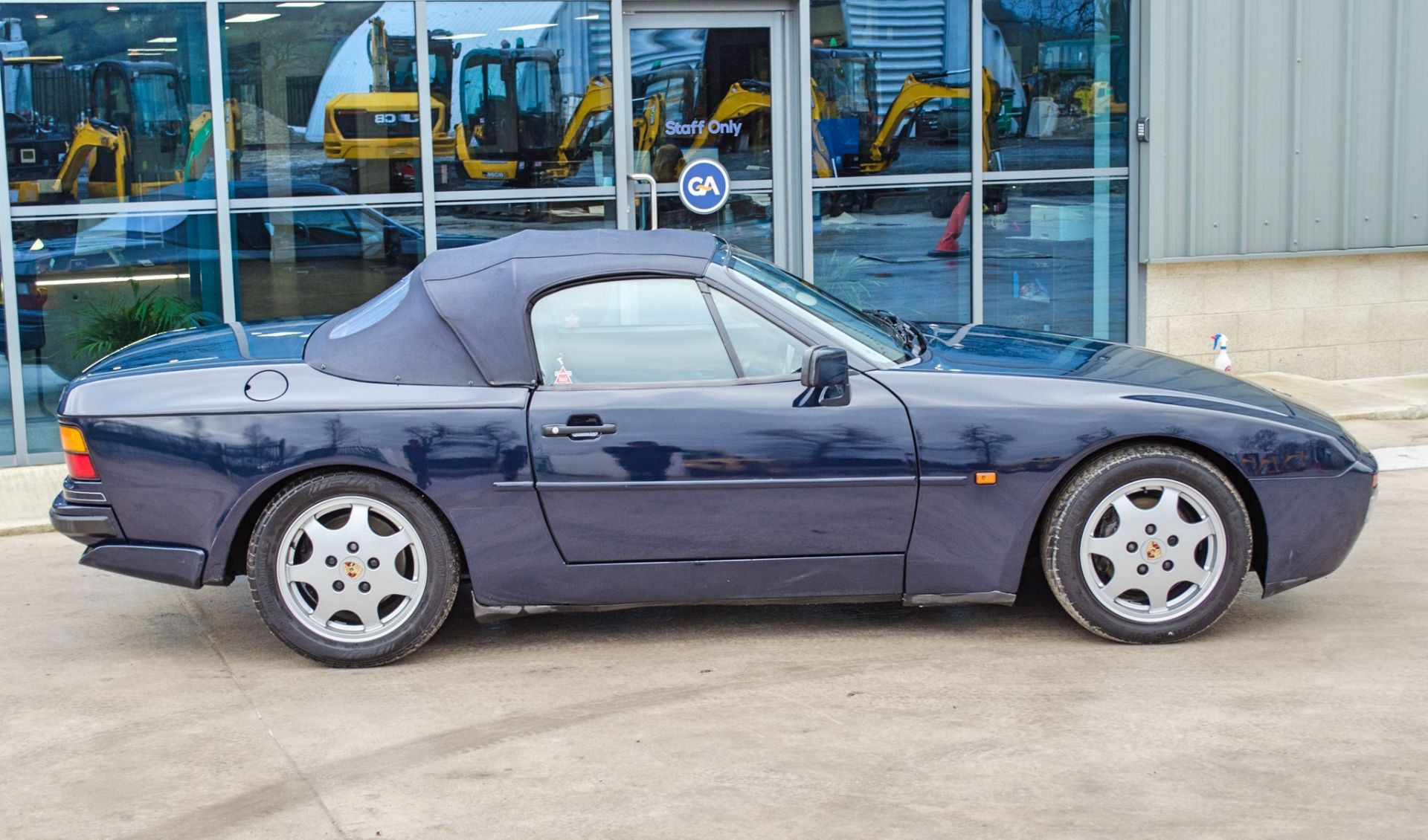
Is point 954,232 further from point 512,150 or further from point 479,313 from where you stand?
point 479,313

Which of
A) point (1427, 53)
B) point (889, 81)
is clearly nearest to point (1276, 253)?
point (1427, 53)

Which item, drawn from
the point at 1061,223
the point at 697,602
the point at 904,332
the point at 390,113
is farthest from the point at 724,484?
the point at 1061,223

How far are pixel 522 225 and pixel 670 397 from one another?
5238mm

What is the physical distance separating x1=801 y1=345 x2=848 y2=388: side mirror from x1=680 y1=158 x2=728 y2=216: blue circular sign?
5448 millimetres

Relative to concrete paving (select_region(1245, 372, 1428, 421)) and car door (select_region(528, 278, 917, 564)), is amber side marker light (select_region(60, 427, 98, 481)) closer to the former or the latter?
car door (select_region(528, 278, 917, 564))

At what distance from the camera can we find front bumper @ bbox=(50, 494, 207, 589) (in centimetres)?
543

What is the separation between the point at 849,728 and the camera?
4.74 m

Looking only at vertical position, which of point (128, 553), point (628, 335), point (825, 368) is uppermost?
point (628, 335)

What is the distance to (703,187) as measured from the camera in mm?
10594

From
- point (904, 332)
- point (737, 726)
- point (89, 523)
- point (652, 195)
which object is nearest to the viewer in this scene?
point (737, 726)

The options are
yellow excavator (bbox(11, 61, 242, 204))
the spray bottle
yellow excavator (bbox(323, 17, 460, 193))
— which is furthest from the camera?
the spray bottle

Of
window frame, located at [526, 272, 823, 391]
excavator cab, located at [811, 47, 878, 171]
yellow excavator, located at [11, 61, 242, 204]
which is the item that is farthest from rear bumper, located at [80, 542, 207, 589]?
excavator cab, located at [811, 47, 878, 171]

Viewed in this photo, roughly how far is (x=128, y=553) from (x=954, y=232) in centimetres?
710

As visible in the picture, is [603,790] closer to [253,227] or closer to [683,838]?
[683,838]
